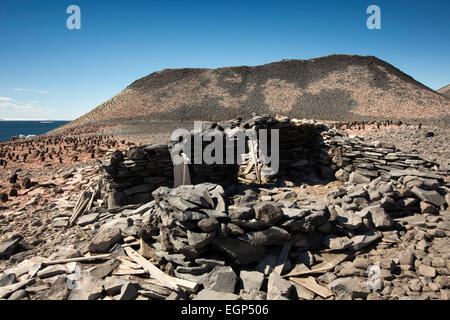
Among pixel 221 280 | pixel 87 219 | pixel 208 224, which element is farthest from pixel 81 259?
pixel 221 280

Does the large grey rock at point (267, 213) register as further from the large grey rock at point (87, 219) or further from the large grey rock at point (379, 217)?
→ the large grey rock at point (87, 219)

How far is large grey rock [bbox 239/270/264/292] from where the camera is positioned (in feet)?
13.3

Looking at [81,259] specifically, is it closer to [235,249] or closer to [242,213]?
[235,249]

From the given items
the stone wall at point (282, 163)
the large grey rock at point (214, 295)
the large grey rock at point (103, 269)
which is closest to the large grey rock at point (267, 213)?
the large grey rock at point (214, 295)

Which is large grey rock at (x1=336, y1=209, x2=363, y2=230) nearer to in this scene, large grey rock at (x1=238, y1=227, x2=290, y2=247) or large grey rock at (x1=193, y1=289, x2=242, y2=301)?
large grey rock at (x1=238, y1=227, x2=290, y2=247)

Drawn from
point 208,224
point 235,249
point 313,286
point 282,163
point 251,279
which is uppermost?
point 282,163

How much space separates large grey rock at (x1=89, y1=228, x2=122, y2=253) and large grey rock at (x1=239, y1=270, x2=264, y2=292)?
9.89 ft

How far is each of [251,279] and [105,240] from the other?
3335mm

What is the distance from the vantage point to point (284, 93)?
56.6m

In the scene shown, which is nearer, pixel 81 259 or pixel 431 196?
pixel 81 259

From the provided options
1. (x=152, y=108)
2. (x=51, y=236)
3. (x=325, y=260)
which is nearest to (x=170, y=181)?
(x=51, y=236)

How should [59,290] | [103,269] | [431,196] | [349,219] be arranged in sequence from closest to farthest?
[59,290], [103,269], [349,219], [431,196]

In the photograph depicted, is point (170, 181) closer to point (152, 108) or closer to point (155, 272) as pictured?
point (155, 272)

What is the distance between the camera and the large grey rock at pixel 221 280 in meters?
4.01
